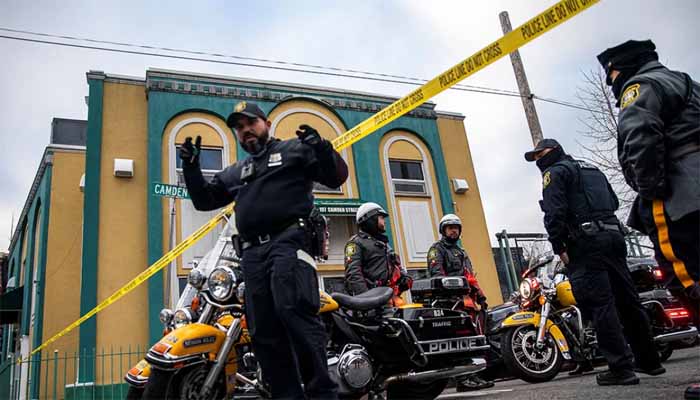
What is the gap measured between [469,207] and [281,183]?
13317 mm

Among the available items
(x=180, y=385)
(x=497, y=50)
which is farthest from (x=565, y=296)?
(x=180, y=385)

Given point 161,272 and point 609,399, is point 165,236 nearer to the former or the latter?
point 161,272

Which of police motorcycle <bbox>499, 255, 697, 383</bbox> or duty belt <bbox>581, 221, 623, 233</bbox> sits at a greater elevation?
duty belt <bbox>581, 221, 623, 233</bbox>

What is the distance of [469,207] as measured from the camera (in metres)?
15.6

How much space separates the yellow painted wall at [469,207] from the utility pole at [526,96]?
17.1 feet

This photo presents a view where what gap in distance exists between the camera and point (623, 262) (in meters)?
4.21

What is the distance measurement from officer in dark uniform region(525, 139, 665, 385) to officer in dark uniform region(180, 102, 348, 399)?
234 centimetres

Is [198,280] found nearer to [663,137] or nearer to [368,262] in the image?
[368,262]

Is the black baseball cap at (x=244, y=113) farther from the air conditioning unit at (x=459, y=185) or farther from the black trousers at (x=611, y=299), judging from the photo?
the air conditioning unit at (x=459, y=185)

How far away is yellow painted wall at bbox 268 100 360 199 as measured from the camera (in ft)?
45.0

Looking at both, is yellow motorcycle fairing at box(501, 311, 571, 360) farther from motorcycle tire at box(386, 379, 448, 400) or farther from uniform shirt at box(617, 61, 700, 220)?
uniform shirt at box(617, 61, 700, 220)

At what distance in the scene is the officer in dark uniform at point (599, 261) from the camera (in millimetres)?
3979

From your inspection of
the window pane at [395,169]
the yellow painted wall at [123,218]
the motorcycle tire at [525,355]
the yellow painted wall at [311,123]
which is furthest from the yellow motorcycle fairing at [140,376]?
the window pane at [395,169]

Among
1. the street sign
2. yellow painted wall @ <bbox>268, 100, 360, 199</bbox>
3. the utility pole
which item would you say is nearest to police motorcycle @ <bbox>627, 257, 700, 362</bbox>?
the utility pole
